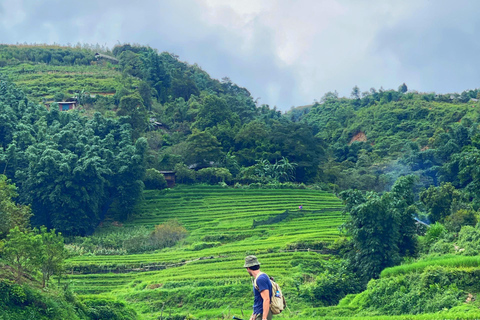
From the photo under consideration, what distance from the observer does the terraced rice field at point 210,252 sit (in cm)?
2805

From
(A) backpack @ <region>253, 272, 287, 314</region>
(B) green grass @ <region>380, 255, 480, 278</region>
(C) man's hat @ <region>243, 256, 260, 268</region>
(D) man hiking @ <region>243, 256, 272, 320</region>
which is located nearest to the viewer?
(D) man hiking @ <region>243, 256, 272, 320</region>

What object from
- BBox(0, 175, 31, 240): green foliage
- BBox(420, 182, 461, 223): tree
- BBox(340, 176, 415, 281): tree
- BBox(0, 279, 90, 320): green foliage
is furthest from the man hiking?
BBox(420, 182, 461, 223): tree

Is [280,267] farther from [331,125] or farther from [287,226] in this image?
[331,125]

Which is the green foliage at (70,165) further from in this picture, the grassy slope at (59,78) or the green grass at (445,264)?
the green grass at (445,264)

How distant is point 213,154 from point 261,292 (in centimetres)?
4304

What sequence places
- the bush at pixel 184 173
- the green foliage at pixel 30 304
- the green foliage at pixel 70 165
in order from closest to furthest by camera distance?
1. the green foliage at pixel 30 304
2. the green foliage at pixel 70 165
3. the bush at pixel 184 173

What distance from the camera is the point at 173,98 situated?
7150 centimetres

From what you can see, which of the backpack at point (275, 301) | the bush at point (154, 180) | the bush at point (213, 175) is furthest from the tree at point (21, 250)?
the bush at point (213, 175)

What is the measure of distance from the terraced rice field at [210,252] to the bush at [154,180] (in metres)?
0.95

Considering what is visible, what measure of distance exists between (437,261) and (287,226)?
2046 centimetres

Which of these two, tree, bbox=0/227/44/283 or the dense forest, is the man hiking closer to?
the dense forest

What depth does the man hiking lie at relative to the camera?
28.9ft

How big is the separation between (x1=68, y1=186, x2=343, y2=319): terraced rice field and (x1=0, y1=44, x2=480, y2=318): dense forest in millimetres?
2042

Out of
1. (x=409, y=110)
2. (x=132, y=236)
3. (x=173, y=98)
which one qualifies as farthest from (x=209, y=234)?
(x=409, y=110)
